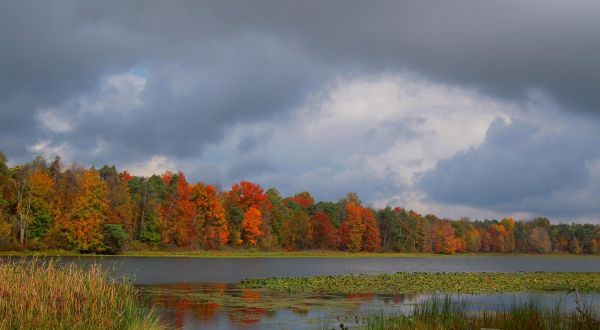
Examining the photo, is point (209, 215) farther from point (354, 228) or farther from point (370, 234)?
point (370, 234)

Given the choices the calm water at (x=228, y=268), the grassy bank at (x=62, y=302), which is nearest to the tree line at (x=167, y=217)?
the calm water at (x=228, y=268)

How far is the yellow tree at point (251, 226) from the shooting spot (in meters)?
113

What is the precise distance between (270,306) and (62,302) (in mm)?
13412

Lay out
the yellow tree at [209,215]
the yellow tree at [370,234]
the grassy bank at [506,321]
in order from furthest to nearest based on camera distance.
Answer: the yellow tree at [370,234], the yellow tree at [209,215], the grassy bank at [506,321]

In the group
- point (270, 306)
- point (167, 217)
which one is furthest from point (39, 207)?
point (270, 306)

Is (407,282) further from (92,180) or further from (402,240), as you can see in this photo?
(402,240)

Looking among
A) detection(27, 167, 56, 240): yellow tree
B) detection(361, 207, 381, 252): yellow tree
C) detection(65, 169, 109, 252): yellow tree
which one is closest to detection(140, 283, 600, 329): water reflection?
detection(65, 169, 109, 252): yellow tree

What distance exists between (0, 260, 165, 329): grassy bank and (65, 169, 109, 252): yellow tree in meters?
68.9

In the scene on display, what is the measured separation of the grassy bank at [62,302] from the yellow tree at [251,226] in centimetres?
9366

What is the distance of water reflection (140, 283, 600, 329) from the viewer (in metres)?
23.4

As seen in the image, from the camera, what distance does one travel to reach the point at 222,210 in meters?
108

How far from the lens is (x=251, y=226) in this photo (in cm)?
11325

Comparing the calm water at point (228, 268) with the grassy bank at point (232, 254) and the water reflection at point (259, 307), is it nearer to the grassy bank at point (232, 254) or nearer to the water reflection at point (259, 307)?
the water reflection at point (259, 307)

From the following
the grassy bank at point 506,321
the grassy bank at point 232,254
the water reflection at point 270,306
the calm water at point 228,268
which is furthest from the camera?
the grassy bank at point 232,254
